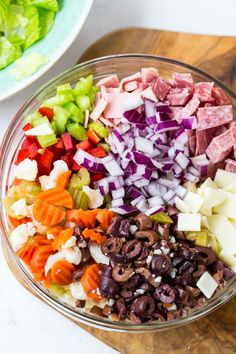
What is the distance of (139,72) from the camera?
9.14ft

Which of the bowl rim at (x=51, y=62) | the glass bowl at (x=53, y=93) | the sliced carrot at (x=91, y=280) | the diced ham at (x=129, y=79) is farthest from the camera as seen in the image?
the bowl rim at (x=51, y=62)

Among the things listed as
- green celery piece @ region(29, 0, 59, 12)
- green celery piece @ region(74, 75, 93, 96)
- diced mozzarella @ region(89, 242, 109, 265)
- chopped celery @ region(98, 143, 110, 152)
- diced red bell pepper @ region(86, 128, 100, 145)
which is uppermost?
green celery piece @ region(29, 0, 59, 12)

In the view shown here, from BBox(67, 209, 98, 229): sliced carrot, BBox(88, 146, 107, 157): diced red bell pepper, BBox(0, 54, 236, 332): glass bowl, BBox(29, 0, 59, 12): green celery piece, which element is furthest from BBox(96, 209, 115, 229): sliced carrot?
BBox(29, 0, 59, 12): green celery piece

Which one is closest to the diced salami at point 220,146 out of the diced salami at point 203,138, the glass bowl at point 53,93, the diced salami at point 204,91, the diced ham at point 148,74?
the diced salami at point 203,138

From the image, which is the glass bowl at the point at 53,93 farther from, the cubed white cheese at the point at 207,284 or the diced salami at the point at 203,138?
the diced salami at the point at 203,138

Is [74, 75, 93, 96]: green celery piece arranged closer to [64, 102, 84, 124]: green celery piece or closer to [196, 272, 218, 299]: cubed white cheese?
[64, 102, 84, 124]: green celery piece

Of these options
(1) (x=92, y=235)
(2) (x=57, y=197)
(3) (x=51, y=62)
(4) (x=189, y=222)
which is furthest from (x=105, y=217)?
(3) (x=51, y=62)

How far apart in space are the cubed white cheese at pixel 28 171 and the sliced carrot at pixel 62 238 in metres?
0.25

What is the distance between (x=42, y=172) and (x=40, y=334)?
75cm

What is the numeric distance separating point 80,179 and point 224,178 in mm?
551

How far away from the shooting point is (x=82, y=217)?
238 cm

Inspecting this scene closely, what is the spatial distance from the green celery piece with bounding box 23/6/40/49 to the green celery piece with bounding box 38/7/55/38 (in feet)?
0.08

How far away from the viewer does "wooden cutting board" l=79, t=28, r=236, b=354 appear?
2.63m

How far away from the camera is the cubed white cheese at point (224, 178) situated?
8.21 feet
